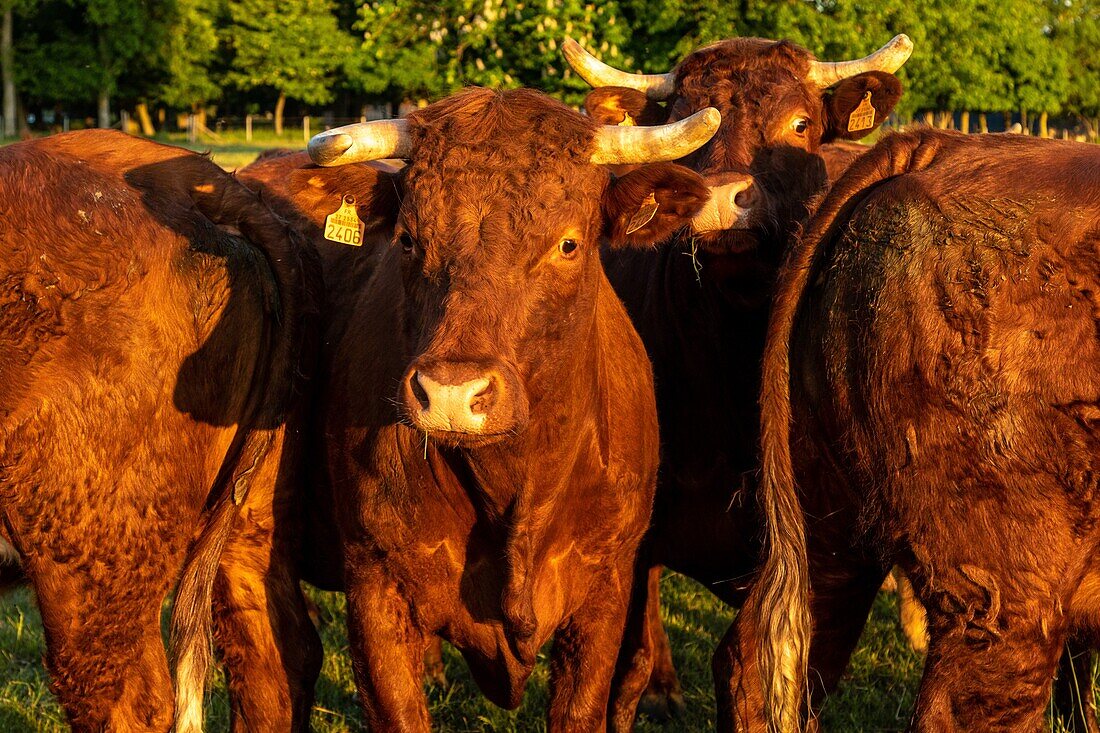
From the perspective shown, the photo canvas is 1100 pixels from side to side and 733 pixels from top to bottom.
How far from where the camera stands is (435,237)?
371cm

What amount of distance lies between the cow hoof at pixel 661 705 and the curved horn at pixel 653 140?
2.83m

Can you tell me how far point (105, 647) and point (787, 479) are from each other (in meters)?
2.28

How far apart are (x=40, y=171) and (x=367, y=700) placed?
2119 mm

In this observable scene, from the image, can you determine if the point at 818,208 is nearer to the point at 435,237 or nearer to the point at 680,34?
the point at 435,237

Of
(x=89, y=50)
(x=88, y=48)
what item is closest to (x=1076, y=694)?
(x=89, y=50)

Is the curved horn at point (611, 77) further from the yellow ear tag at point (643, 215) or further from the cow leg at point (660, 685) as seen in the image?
the cow leg at point (660, 685)

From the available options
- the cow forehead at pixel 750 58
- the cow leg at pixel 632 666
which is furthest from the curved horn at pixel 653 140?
the cow leg at pixel 632 666

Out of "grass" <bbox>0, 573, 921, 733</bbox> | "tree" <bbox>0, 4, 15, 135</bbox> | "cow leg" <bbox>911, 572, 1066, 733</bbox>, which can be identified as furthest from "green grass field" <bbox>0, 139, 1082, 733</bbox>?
"tree" <bbox>0, 4, 15, 135</bbox>

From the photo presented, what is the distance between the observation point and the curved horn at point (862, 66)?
5.52 meters

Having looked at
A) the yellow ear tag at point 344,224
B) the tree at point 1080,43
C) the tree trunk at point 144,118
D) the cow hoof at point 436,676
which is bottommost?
the tree trunk at point 144,118

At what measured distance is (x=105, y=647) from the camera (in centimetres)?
382

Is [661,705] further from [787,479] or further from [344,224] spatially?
[344,224]

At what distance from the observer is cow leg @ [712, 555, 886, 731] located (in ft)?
13.3

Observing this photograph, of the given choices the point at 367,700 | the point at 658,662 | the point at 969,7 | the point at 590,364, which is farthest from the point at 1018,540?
the point at 969,7
